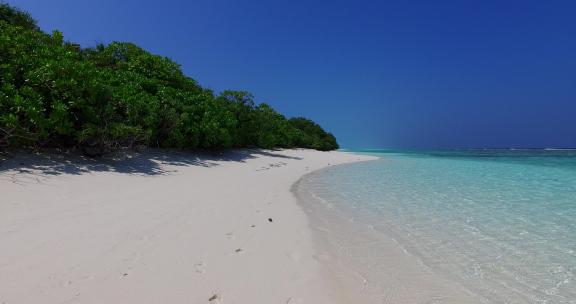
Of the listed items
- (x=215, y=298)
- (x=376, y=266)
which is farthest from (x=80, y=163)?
(x=376, y=266)

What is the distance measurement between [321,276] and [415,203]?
5.82 metres

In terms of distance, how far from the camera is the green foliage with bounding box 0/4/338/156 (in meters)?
8.94

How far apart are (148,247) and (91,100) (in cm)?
949

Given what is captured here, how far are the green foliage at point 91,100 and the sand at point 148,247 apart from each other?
1925 millimetres

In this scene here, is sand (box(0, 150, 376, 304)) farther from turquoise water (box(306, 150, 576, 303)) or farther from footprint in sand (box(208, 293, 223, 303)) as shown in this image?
turquoise water (box(306, 150, 576, 303))

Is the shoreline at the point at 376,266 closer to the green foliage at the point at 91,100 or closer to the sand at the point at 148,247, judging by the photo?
the sand at the point at 148,247

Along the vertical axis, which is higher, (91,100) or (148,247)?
(91,100)

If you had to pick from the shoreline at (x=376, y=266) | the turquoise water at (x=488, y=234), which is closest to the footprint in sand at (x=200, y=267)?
the shoreline at (x=376, y=266)

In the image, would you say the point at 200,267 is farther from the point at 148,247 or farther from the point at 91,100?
the point at 91,100

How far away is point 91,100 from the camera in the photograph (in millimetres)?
10828

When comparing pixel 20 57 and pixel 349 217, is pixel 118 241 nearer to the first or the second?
pixel 349 217

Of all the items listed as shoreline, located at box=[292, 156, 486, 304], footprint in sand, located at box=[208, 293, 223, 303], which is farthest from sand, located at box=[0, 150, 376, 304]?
shoreline, located at box=[292, 156, 486, 304]

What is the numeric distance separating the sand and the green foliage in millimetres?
1925

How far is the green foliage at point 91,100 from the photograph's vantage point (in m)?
8.94
